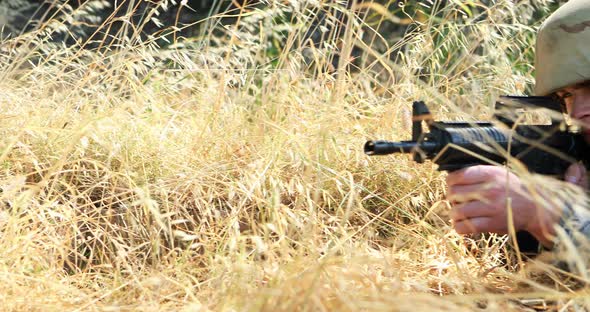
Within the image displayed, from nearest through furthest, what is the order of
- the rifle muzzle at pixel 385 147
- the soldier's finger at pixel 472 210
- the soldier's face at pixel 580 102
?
the rifle muzzle at pixel 385 147
the soldier's finger at pixel 472 210
the soldier's face at pixel 580 102

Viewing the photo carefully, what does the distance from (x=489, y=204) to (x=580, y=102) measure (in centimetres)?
50

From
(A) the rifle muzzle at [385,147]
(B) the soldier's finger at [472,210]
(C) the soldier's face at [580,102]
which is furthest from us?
(C) the soldier's face at [580,102]

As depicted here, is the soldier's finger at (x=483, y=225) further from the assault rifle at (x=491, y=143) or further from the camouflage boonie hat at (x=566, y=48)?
the camouflage boonie hat at (x=566, y=48)

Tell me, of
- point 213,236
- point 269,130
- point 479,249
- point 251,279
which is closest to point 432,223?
point 479,249

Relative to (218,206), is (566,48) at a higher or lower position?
higher

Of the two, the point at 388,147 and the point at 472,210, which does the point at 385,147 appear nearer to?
the point at 388,147

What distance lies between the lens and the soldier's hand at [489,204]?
5.87 ft

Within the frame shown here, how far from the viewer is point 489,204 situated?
1.81 meters

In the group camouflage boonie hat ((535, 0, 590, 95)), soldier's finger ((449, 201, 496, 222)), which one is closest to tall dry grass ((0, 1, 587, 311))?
soldier's finger ((449, 201, 496, 222))

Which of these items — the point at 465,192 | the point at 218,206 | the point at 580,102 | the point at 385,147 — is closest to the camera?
the point at 385,147

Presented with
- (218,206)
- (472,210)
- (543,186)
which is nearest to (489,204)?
(472,210)

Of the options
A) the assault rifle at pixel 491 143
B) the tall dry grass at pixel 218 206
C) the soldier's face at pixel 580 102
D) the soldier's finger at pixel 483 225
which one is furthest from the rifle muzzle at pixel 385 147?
the soldier's face at pixel 580 102

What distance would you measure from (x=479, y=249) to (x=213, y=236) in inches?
32.7

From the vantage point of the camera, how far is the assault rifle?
5.70ft
